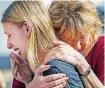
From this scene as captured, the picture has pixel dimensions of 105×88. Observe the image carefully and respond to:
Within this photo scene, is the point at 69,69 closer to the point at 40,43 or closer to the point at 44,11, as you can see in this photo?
the point at 40,43

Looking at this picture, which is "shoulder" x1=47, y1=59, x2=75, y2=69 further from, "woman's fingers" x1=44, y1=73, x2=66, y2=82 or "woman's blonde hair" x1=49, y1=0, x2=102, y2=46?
"woman's blonde hair" x1=49, y1=0, x2=102, y2=46

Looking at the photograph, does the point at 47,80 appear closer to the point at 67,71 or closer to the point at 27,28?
the point at 67,71

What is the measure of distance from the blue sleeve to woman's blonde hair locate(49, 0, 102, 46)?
216mm

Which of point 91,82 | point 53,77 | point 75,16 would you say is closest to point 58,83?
point 53,77

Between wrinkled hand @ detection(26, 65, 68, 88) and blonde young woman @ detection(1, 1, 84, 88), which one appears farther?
blonde young woman @ detection(1, 1, 84, 88)

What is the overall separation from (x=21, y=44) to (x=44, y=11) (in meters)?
0.17

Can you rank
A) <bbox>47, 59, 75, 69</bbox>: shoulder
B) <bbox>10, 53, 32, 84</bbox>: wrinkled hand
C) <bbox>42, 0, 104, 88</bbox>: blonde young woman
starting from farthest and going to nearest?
<bbox>10, 53, 32, 84</bbox>: wrinkled hand
<bbox>42, 0, 104, 88</bbox>: blonde young woman
<bbox>47, 59, 75, 69</bbox>: shoulder

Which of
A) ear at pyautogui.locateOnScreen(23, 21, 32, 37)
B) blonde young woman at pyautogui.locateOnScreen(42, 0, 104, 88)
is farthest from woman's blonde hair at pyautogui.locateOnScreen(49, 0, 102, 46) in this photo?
ear at pyautogui.locateOnScreen(23, 21, 32, 37)

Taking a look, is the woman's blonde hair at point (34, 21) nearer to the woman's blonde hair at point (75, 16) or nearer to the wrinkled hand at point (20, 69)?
the woman's blonde hair at point (75, 16)

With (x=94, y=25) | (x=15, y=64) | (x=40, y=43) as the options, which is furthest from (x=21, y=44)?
(x=94, y=25)

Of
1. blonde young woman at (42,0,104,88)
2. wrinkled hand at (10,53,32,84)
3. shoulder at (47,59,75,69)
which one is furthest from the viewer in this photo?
wrinkled hand at (10,53,32,84)

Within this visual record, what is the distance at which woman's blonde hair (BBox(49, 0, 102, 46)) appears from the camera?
167cm

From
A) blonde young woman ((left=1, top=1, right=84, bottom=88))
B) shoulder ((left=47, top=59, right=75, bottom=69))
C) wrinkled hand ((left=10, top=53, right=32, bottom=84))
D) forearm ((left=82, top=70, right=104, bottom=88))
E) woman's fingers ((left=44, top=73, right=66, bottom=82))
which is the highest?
blonde young woman ((left=1, top=1, right=84, bottom=88))

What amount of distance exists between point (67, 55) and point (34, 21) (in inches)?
8.3
